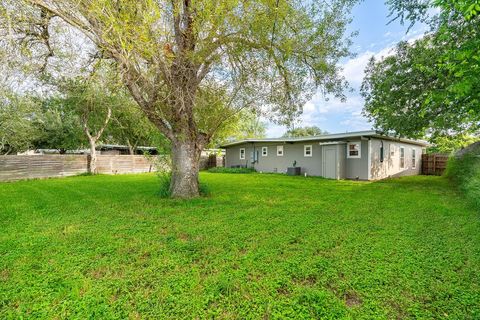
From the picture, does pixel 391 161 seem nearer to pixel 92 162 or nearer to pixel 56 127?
pixel 92 162

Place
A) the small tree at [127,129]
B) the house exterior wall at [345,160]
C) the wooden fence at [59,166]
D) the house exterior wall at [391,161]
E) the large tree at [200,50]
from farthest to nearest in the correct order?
1. the small tree at [127,129]
2. the house exterior wall at [391,161]
3. the house exterior wall at [345,160]
4. the wooden fence at [59,166]
5. the large tree at [200,50]

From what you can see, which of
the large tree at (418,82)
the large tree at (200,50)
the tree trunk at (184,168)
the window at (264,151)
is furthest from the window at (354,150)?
the tree trunk at (184,168)

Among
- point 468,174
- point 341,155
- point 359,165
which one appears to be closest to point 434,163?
point 359,165

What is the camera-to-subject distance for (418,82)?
27.6 feet

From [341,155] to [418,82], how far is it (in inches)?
217

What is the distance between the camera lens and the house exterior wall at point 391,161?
42.0 ft

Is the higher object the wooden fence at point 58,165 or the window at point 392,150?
the window at point 392,150

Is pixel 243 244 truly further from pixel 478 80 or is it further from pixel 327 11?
pixel 327 11

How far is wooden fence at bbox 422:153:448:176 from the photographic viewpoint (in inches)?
664

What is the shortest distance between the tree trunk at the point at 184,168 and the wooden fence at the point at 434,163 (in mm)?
18072

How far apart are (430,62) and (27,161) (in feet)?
58.2

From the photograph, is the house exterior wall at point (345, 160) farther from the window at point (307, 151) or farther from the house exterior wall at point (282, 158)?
the window at point (307, 151)

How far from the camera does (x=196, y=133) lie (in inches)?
271

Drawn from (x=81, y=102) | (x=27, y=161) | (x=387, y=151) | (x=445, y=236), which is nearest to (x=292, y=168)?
(x=387, y=151)
